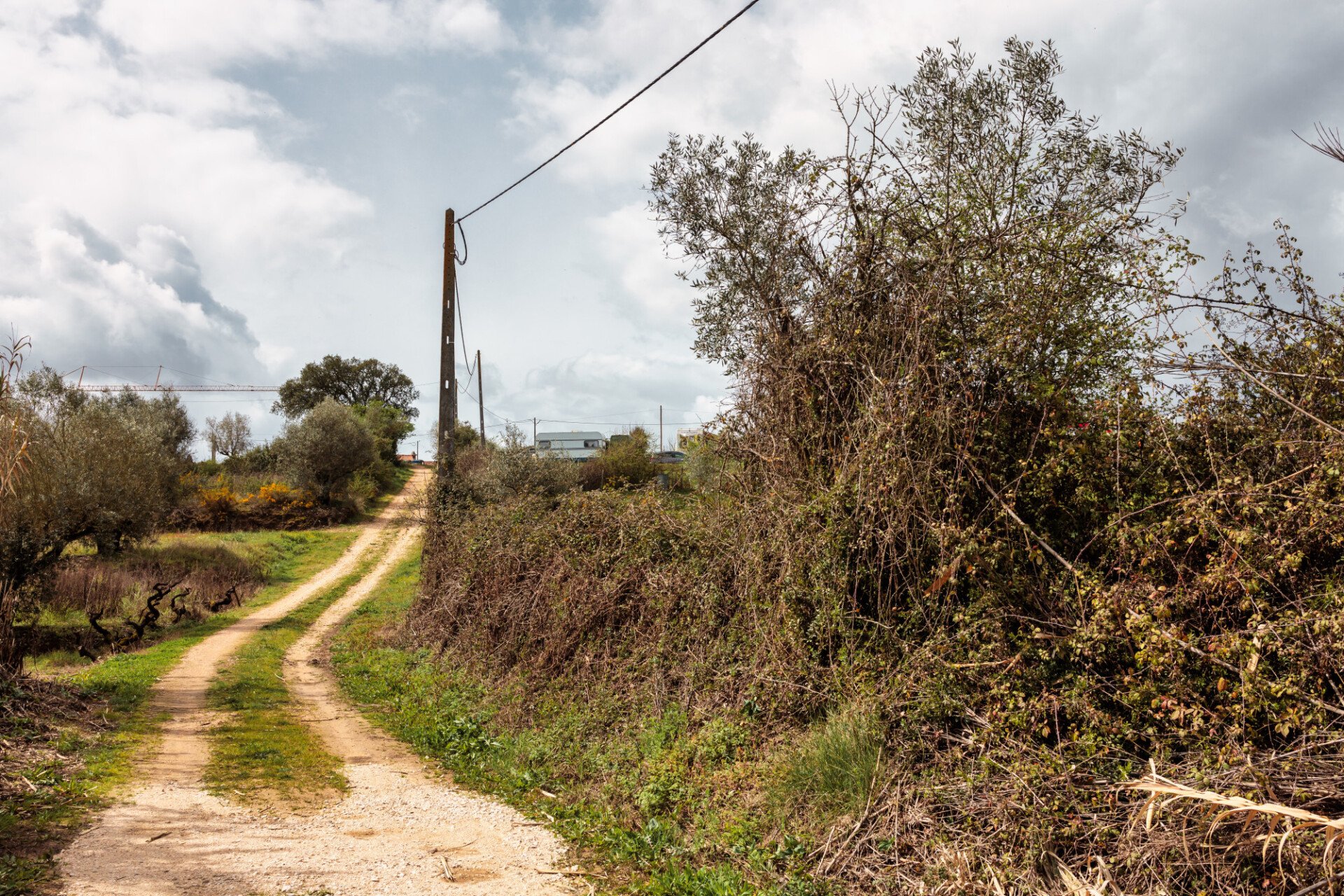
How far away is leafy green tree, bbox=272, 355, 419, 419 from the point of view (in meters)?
74.7

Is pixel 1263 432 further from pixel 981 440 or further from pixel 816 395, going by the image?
pixel 816 395

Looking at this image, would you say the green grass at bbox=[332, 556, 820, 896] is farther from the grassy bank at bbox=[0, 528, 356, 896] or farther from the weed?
the grassy bank at bbox=[0, 528, 356, 896]

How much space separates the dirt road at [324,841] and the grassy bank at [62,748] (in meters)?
0.26

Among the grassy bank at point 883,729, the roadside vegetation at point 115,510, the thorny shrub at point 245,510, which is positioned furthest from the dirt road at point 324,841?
the thorny shrub at point 245,510

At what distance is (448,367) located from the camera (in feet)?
59.9

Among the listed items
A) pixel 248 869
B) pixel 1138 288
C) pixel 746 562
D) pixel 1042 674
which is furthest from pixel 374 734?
pixel 1138 288

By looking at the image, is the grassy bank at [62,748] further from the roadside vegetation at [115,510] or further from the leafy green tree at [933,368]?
the leafy green tree at [933,368]

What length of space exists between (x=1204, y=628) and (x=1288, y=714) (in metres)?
0.82

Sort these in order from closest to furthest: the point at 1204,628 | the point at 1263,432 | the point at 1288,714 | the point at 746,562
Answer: the point at 1288,714 → the point at 1204,628 → the point at 1263,432 → the point at 746,562

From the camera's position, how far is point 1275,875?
145 inches

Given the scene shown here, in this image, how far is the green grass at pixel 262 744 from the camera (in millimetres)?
7547

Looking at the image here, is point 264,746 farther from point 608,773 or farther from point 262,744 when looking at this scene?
point 608,773

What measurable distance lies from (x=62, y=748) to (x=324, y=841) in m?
4.10

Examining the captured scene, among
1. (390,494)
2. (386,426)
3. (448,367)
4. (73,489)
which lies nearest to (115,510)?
(73,489)
